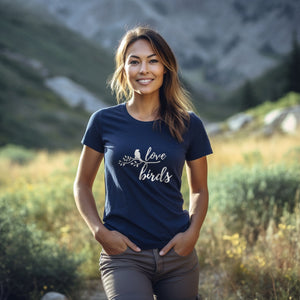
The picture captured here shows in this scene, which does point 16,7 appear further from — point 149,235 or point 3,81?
point 149,235

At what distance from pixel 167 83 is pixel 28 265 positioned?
2258 mm

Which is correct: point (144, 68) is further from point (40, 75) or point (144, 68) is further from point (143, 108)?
point (40, 75)

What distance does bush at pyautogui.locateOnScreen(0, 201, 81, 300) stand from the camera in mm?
3449

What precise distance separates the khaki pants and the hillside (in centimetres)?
2582

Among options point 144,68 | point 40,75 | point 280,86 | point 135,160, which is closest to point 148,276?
point 135,160

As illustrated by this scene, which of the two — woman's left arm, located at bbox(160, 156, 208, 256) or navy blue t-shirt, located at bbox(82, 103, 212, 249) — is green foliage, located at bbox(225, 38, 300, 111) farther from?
navy blue t-shirt, located at bbox(82, 103, 212, 249)

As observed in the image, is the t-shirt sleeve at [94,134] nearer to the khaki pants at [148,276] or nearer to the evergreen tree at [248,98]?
the khaki pants at [148,276]

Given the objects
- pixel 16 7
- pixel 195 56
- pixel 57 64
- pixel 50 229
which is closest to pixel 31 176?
pixel 50 229

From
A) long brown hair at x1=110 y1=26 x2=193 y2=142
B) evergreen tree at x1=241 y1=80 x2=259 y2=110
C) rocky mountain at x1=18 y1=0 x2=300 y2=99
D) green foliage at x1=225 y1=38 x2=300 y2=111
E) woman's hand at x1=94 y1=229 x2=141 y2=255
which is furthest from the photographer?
rocky mountain at x1=18 y1=0 x2=300 y2=99

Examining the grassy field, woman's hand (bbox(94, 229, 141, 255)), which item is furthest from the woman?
the grassy field

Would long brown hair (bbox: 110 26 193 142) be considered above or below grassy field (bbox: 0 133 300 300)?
above

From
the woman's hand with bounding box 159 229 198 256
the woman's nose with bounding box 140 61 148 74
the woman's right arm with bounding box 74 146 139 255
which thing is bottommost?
the woman's hand with bounding box 159 229 198 256

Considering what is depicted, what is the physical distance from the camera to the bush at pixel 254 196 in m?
4.75

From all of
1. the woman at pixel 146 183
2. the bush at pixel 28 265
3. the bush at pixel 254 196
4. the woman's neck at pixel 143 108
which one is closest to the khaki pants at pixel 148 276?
the woman at pixel 146 183
